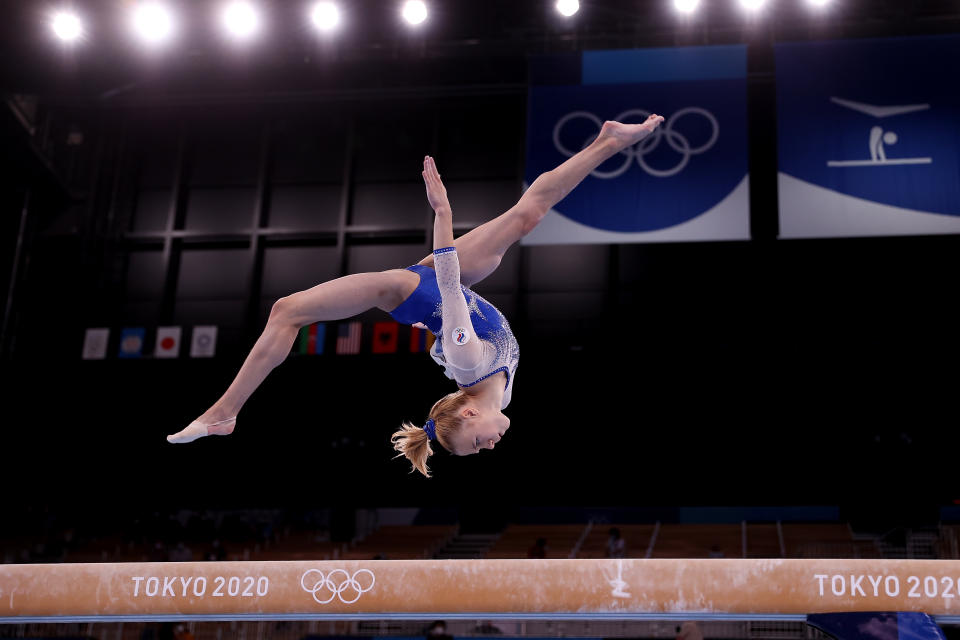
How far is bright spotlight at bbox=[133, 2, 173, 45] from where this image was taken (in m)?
11.8

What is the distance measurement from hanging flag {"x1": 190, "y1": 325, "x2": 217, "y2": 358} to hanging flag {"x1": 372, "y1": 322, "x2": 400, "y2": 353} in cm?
260

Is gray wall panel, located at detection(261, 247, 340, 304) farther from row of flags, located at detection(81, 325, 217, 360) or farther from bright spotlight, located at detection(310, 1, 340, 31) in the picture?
bright spotlight, located at detection(310, 1, 340, 31)

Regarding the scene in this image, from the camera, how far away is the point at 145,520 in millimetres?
15188

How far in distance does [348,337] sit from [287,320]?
10469 millimetres

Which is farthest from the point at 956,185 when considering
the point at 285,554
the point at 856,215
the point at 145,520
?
the point at 145,520

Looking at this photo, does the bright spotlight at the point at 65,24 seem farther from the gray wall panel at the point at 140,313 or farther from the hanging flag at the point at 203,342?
the hanging flag at the point at 203,342

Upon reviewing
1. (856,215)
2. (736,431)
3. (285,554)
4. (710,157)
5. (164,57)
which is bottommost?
(285,554)

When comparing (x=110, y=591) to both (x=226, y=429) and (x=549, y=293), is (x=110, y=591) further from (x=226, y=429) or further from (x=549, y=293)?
(x=549, y=293)

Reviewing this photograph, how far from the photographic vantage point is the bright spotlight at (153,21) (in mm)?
11820

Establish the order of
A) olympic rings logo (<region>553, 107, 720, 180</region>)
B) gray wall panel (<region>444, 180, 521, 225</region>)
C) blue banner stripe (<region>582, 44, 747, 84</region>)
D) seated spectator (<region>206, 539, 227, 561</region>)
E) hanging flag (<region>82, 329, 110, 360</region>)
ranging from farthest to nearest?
gray wall panel (<region>444, 180, 521, 225</region>) → hanging flag (<region>82, 329, 110, 360</region>) → seated spectator (<region>206, 539, 227, 561</region>) → blue banner stripe (<region>582, 44, 747, 84</region>) → olympic rings logo (<region>553, 107, 720, 180</region>)

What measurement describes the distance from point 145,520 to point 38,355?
10.8ft

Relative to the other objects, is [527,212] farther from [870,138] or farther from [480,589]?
[870,138]

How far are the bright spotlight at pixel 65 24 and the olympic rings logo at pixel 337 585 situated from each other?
10472 millimetres

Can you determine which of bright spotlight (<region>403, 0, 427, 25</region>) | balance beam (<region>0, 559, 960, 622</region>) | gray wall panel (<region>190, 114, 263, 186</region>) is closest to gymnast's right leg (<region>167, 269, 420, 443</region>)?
balance beam (<region>0, 559, 960, 622</region>)
